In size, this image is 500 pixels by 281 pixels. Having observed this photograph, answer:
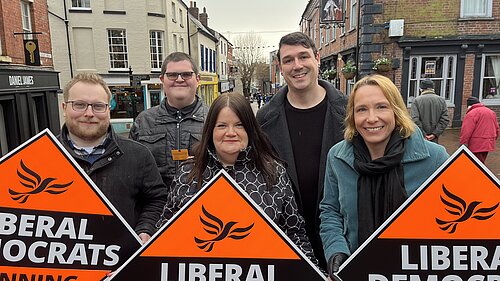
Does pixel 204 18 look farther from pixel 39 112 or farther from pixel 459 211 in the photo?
pixel 459 211

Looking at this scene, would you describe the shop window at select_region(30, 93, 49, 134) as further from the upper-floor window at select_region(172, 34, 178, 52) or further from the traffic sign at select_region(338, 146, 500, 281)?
the upper-floor window at select_region(172, 34, 178, 52)

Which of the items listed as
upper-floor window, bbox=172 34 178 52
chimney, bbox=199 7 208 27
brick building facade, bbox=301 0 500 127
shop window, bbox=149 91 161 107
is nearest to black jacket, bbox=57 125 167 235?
brick building facade, bbox=301 0 500 127

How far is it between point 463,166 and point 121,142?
74.2 inches

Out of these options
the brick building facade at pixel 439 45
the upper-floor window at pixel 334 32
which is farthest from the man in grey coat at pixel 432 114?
the upper-floor window at pixel 334 32

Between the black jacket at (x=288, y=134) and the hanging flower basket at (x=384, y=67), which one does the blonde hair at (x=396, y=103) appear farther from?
the hanging flower basket at (x=384, y=67)

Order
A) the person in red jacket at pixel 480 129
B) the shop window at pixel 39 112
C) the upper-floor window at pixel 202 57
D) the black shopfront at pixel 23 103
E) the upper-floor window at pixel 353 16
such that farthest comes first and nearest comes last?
the upper-floor window at pixel 202 57, the upper-floor window at pixel 353 16, the shop window at pixel 39 112, the black shopfront at pixel 23 103, the person in red jacket at pixel 480 129

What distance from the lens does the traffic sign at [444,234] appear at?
1709 millimetres

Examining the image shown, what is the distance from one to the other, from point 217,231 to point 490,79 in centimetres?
1511

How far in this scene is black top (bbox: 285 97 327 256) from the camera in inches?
102

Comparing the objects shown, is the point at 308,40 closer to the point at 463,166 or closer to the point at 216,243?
the point at 463,166

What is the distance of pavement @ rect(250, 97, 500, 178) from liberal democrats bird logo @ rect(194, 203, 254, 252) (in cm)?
616

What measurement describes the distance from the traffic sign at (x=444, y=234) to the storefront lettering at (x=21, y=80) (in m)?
9.87

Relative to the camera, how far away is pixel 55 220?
189 centimetres

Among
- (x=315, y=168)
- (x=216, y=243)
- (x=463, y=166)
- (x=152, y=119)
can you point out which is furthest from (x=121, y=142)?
(x=463, y=166)
